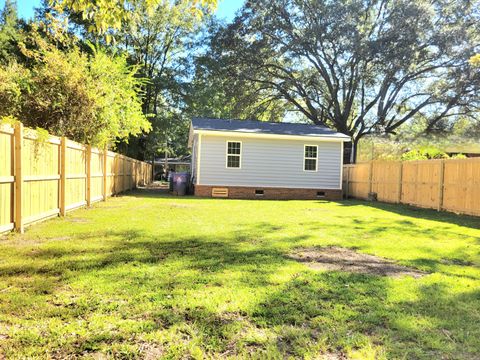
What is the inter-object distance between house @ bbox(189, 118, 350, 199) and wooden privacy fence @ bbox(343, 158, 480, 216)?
65.9 inches

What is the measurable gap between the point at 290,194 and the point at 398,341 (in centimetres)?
1465

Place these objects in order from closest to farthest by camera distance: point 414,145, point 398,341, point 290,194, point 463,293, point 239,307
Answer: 1. point 398,341
2. point 239,307
3. point 463,293
4. point 290,194
5. point 414,145

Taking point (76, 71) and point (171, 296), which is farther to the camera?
point (76, 71)

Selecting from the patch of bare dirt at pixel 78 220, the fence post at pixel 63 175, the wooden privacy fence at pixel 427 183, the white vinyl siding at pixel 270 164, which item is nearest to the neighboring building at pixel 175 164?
the white vinyl siding at pixel 270 164

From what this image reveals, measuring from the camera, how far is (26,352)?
2.37 meters

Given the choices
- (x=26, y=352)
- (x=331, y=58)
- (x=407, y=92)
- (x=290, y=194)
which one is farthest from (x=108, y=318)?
(x=407, y=92)

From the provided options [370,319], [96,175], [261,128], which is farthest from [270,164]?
[370,319]

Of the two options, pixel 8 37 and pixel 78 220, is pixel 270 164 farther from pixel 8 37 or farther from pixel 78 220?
pixel 8 37

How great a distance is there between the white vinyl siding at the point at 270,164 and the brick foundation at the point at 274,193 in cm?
18

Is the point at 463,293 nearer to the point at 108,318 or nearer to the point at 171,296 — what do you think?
the point at 171,296

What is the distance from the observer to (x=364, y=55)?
70.7ft

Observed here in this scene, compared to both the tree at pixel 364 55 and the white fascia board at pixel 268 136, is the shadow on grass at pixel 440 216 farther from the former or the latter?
the tree at pixel 364 55

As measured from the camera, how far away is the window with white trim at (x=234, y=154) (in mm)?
16859

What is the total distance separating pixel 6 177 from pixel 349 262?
16.5ft
